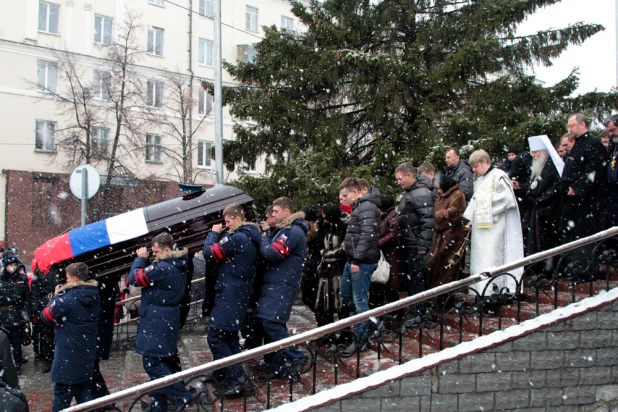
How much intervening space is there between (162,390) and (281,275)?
148 cm

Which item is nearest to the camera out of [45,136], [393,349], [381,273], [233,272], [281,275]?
[233,272]

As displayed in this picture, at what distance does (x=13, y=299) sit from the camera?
9383 millimetres

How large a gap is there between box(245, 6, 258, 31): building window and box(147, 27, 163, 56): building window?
14.2 ft

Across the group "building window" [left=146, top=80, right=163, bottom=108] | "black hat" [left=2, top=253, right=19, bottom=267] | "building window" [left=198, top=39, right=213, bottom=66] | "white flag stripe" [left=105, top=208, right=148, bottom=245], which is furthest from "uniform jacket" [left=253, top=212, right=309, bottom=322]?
"building window" [left=198, top=39, right=213, bottom=66]

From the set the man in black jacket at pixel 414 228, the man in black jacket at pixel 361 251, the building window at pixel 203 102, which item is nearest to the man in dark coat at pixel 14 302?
the man in black jacket at pixel 361 251

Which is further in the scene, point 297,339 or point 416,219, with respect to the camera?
point 416,219

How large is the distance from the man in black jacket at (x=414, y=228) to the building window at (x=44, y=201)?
22523 millimetres

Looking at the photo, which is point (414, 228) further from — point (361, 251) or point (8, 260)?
point (8, 260)

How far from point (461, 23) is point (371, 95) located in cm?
230

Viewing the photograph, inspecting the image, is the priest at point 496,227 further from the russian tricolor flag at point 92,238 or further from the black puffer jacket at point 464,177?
the russian tricolor flag at point 92,238

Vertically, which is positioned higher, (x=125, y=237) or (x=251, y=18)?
(x=251, y=18)

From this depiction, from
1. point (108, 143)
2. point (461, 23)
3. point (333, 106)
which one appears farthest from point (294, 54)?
point (108, 143)

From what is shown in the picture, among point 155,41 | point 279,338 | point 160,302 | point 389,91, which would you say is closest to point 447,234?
point 279,338

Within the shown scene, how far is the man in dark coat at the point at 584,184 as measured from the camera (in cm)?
633
